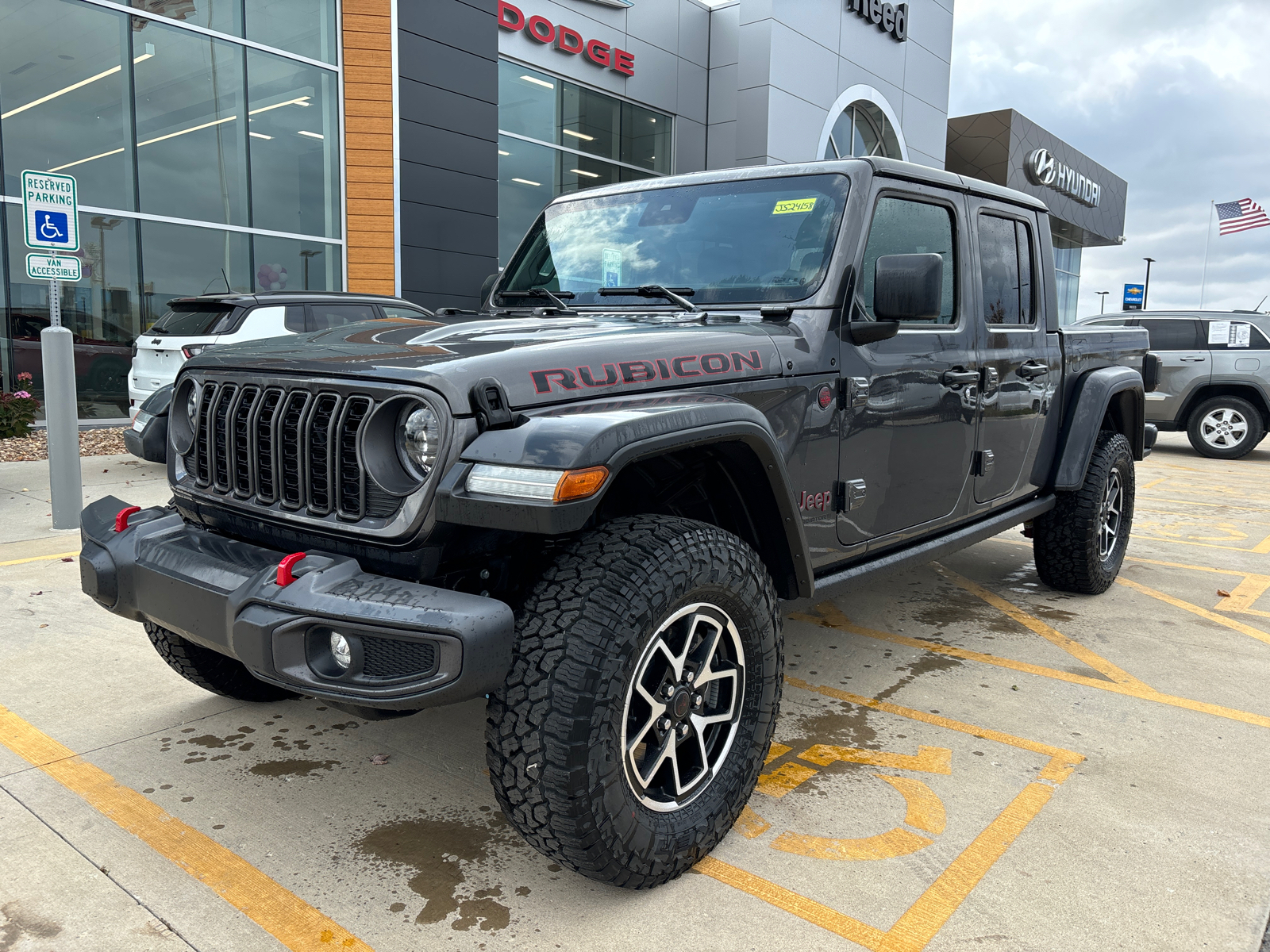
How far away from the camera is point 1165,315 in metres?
12.7

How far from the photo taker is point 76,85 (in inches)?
447

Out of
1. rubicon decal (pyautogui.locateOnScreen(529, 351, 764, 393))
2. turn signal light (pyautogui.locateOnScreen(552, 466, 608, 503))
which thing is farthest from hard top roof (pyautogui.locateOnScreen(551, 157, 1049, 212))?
turn signal light (pyautogui.locateOnScreen(552, 466, 608, 503))

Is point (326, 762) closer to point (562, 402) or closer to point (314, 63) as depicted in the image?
point (562, 402)

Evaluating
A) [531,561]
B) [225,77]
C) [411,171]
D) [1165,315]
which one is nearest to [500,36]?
[411,171]

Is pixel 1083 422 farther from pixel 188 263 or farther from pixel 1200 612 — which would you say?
pixel 188 263

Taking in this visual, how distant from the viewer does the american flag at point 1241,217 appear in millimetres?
26938

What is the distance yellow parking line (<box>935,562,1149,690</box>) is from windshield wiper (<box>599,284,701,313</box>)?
8.07ft

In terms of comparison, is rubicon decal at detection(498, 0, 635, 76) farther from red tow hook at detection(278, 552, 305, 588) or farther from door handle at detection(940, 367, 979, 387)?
red tow hook at detection(278, 552, 305, 588)

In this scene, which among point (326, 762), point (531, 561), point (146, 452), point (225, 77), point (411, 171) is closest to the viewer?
point (531, 561)

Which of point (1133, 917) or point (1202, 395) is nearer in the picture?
point (1133, 917)

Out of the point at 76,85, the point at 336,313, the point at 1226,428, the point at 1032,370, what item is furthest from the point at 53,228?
the point at 1226,428

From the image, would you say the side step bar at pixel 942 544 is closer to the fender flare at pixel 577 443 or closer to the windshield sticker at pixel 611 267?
the fender flare at pixel 577 443

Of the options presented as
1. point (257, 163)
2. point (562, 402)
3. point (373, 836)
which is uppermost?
point (257, 163)

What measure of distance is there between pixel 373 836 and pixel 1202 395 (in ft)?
44.2
